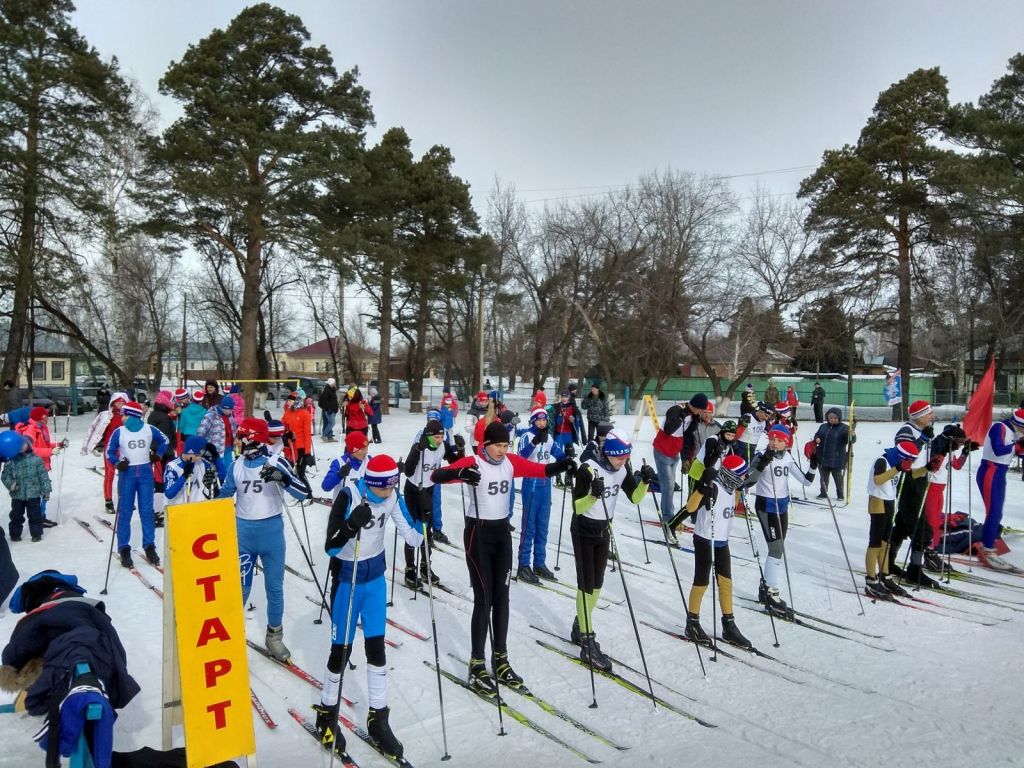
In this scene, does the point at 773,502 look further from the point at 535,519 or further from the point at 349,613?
the point at 349,613

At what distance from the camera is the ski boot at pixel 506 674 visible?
17.1ft

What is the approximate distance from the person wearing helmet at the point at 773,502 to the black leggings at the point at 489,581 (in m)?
3.07

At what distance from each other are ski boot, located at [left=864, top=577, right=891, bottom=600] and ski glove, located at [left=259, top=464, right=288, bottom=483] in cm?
639

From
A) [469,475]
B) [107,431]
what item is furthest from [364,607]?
[107,431]

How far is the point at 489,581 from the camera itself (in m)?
5.28

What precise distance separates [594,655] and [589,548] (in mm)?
886

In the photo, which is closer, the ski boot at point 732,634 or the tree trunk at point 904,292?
the ski boot at point 732,634

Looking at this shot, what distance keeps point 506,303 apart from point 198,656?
116ft

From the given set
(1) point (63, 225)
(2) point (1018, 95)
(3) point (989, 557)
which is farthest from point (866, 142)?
(1) point (63, 225)

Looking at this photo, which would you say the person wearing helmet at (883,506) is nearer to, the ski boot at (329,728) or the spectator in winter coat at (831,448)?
the spectator in winter coat at (831,448)

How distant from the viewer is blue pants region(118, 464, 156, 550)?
26.0 ft

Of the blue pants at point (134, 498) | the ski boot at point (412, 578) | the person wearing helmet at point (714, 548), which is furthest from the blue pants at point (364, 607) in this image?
the blue pants at point (134, 498)

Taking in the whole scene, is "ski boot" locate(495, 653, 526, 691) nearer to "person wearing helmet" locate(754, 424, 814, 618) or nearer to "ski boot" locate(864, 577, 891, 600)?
"person wearing helmet" locate(754, 424, 814, 618)

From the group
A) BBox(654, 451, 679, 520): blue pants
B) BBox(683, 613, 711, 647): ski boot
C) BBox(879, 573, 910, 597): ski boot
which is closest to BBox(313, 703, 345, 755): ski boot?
BBox(683, 613, 711, 647): ski boot
